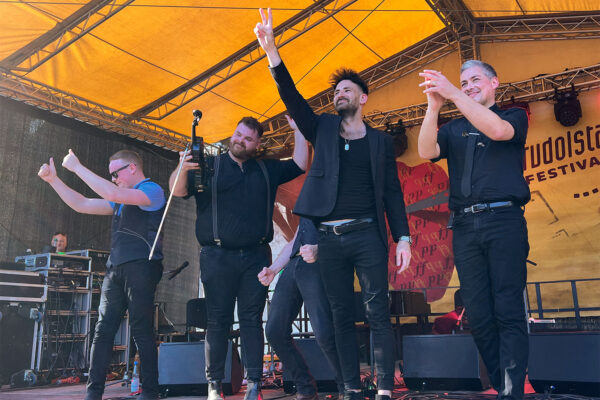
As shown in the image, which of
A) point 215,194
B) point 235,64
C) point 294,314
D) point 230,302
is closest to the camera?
point 230,302

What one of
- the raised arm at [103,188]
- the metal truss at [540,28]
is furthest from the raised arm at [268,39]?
the metal truss at [540,28]

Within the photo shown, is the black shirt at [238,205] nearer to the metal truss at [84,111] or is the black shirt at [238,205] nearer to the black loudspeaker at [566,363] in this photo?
the black loudspeaker at [566,363]

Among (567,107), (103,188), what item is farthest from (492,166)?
(567,107)

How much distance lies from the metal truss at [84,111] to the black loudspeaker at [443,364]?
673 cm

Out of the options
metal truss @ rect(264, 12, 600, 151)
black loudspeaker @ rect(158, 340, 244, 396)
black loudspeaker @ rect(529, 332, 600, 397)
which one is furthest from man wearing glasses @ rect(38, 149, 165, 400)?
metal truss @ rect(264, 12, 600, 151)

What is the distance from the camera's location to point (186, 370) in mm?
4098

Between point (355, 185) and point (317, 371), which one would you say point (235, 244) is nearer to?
point (355, 185)

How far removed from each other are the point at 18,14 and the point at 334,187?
6235mm

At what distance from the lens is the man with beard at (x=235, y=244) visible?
9.55 ft

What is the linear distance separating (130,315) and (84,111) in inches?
250

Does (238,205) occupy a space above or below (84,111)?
below

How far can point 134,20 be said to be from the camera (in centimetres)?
749

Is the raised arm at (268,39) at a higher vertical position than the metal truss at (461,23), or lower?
lower

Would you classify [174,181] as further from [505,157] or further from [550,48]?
[550,48]
